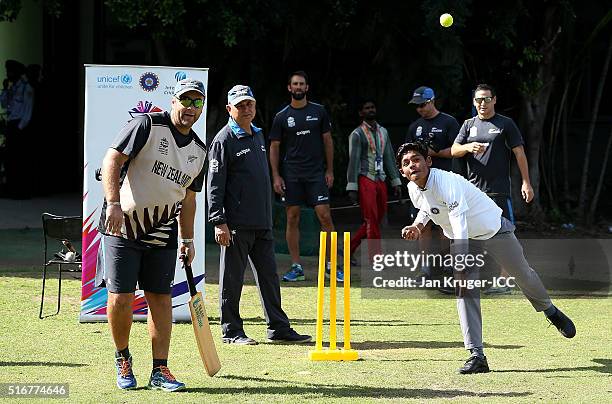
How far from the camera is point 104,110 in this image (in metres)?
9.91

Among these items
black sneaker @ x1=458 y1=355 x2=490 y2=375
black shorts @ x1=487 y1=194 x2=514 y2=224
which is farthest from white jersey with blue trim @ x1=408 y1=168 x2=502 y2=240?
black shorts @ x1=487 y1=194 x2=514 y2=224

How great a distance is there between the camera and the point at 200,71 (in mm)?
9969

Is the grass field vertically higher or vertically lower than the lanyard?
lower

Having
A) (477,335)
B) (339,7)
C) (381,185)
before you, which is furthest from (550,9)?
(477,335)

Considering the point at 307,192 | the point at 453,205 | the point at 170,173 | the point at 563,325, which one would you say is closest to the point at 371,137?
the point at 307,192

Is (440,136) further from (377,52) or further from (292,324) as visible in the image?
(377,52)

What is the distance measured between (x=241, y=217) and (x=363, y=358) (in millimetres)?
1604

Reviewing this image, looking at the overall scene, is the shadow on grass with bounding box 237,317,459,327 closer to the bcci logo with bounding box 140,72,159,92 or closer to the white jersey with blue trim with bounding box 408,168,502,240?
the white jersey with blue trim with bounding box 408,168,502,240

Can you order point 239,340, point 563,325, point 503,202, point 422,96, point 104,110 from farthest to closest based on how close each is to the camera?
1. point 422,96
2. point 503,202
3. point 104,110
4. point 239,340
5. point 563,325

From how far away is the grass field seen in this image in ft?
24.8

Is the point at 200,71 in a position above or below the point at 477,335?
above

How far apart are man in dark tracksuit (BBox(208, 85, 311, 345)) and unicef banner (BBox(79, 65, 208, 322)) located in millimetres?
510

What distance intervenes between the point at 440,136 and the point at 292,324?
3.22 metres

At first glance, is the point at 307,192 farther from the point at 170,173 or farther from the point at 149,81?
the point at 170,173
